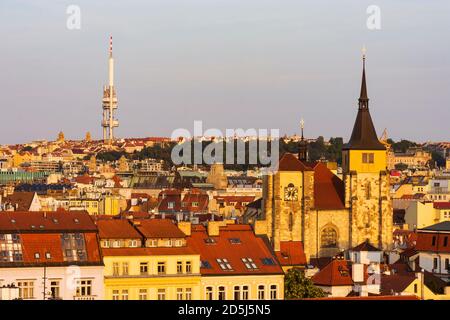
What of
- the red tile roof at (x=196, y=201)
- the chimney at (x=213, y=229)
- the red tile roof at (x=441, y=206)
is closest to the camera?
the chimney at (x=213, y=229)

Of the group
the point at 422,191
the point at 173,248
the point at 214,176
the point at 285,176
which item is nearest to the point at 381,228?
the point at 285,176

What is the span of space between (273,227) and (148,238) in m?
31.5

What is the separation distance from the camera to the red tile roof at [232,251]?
144 ft

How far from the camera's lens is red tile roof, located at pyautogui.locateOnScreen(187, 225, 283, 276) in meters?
43.8

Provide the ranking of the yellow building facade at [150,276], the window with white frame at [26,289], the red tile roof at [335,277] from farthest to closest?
1. the red tile roof at [335,277]
2. the yellow building facade at [150,276]
3. the window with white frame at [26,289]

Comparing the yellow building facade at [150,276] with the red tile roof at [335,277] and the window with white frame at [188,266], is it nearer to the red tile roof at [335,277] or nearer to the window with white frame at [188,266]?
the window with white frame at [188,266]

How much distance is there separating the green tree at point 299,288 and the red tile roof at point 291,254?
40.0 ft

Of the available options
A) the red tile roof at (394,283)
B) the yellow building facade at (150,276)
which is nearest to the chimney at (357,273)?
the red tile roof at (394,283)

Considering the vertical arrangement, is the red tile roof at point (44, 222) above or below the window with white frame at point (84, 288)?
above

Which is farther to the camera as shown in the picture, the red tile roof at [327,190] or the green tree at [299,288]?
the red tile roof at [327,190]

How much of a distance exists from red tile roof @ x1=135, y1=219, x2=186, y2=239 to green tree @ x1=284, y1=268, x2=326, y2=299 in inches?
146

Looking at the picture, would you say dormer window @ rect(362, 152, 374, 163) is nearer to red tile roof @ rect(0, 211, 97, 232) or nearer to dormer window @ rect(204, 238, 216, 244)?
dormer window @ rect(204, 238, 216, 244)

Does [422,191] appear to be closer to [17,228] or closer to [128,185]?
[128,185]
